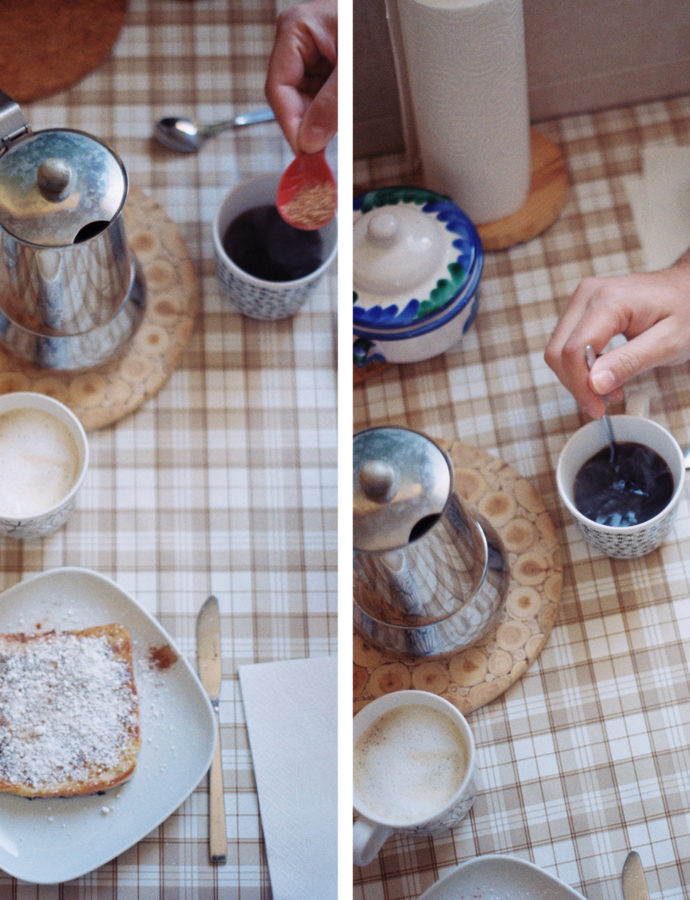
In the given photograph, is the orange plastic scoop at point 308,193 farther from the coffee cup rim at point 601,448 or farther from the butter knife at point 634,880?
the butter knife at point 634,880

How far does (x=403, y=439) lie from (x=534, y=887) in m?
0.27

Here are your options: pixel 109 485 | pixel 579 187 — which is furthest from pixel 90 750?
pixel 579 187

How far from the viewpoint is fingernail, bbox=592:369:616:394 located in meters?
0.59

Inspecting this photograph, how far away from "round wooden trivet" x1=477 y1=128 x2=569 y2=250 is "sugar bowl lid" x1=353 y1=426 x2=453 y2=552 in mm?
276

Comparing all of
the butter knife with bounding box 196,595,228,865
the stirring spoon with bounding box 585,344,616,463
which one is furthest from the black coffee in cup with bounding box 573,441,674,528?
the butter knife with bounding box 196,595,228,865

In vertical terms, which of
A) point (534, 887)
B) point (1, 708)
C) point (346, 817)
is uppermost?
point (346, 817)

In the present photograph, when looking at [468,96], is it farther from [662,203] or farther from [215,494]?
[215,494]

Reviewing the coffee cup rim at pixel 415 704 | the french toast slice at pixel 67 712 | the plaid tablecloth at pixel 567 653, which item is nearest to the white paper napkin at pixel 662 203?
the plaid tablecloth at pixel 567 653

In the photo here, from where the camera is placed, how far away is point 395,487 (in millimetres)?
466

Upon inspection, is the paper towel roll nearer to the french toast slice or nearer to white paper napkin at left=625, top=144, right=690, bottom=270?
white paper napkin at left=625, top=144, right=690, bottom=270

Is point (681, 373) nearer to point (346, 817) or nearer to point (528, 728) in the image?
point (528, 728)

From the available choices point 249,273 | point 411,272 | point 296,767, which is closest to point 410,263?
point 411,272

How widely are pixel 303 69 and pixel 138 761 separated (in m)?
0.45

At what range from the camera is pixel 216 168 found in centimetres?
71
